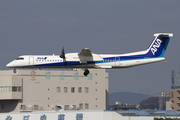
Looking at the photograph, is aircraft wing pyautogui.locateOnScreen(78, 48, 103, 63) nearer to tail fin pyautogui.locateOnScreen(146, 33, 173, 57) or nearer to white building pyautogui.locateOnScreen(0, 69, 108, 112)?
tail fin pyautogui.locateOnScreen(146, 33, 173, 57)

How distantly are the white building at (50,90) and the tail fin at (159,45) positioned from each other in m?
53.3

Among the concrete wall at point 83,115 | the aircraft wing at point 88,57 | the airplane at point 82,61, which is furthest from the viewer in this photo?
the concrete wall at point 83,115

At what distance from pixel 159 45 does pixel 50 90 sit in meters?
58.4

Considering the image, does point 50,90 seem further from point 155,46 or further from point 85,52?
point 85,52

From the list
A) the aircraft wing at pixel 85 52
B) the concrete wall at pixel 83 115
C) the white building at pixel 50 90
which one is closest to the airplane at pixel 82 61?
the aircraft wing at pixel 85 52

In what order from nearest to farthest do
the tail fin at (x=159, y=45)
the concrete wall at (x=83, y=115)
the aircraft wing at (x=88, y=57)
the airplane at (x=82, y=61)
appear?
the aircraft wing at (x=88, y=57), the airplane at (x=82, y=61), the tail fin at (x=159, y=45), the concrete wall at (x=83, y=115)

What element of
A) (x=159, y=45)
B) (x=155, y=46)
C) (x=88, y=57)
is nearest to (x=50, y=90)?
(x=88, y=57)

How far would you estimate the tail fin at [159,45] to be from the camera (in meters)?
59.2

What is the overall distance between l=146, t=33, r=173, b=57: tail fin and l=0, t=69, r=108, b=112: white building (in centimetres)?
5325

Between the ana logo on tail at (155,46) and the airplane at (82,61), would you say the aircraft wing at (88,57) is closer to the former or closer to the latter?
the airplane at (82,61)

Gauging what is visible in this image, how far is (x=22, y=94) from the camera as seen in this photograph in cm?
10919

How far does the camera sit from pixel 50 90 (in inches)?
4414

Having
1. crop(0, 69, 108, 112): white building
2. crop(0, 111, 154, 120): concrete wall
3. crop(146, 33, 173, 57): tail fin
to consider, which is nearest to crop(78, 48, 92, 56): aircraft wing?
crop(146, 33, 173, 57): tail fin

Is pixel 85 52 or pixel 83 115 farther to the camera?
pixel 83 115
